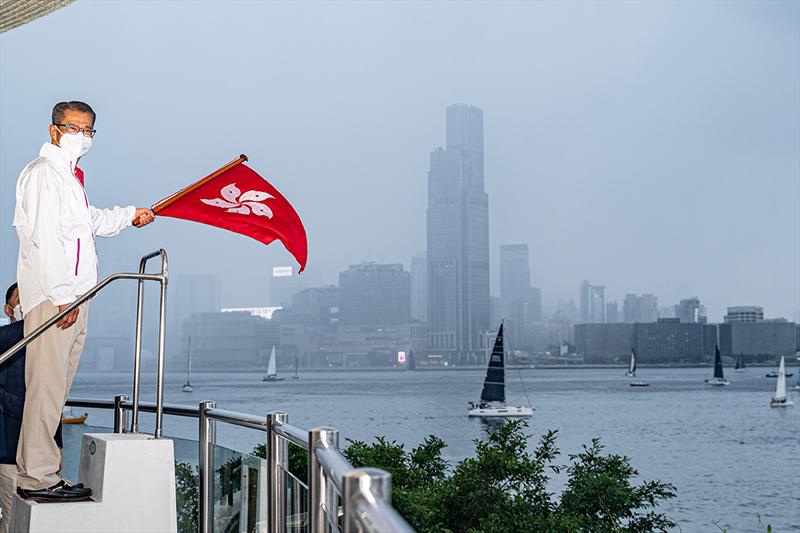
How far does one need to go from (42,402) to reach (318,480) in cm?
184

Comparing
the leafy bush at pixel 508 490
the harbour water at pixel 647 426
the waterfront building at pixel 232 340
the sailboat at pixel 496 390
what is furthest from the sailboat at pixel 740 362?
the leafy bush at pixel 508 490

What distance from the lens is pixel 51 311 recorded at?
3.84 metres

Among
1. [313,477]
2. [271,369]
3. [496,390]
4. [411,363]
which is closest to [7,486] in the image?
[313,477]

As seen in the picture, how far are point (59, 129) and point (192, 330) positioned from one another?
131 meters

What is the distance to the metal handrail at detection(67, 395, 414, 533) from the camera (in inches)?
57.9

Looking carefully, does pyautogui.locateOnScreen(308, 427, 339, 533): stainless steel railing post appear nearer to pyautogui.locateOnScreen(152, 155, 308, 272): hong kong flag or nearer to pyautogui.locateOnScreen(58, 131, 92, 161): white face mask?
pyautogui.locateOnScreen(58, 131, 92, 161): white face mask

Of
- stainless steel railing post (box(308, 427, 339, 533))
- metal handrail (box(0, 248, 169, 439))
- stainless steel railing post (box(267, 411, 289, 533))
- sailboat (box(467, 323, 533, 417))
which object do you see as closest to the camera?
stainless steel railing post (box(308, 427, 339, 533))

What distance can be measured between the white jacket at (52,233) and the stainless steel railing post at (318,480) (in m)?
1.79

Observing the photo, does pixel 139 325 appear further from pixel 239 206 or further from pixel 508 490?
pixel 508 490

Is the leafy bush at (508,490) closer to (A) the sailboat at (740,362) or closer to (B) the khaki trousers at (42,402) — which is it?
(B) the khaki trousers at (42,402)

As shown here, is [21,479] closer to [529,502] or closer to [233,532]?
[233,532]

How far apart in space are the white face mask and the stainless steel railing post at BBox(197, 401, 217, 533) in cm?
108

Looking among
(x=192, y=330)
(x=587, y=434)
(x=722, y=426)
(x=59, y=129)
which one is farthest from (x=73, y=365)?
(x=192, y=330)

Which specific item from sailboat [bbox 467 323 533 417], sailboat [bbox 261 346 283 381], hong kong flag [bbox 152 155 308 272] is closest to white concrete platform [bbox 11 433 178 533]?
hong kong flag [bbox 152 155 308 272]
